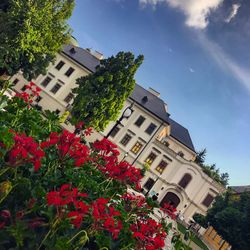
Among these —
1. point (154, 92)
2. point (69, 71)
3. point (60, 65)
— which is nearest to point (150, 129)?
point (154, 92)

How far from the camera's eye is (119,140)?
1607 inches

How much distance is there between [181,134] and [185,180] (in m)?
11.7

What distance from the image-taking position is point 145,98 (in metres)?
43.2

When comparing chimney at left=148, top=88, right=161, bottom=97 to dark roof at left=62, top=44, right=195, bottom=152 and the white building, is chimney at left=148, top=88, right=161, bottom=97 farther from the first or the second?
the white building

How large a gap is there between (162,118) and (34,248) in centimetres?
3928

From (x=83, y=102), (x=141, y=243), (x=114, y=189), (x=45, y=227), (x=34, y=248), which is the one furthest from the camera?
(x=83, y=102)

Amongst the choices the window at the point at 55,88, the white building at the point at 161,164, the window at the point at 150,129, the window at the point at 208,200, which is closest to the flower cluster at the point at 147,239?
the white building at the point at 161,164

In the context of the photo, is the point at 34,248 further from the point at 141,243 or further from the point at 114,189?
the point at 114,189

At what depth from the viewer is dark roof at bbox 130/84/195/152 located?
42156 millimetres

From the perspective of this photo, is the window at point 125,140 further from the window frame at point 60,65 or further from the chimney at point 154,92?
the window frame at point 60,65

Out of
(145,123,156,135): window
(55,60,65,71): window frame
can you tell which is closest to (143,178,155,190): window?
(145,123,156,135): window

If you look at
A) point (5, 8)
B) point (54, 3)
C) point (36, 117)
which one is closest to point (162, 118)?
point (54, 3)

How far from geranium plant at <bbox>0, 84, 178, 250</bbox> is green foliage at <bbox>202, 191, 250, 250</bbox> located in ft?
68.1

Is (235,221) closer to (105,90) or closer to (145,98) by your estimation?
(105,90)
